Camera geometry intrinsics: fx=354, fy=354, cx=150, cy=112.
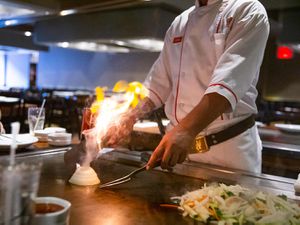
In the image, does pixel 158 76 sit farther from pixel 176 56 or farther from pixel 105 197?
pixel 105 197

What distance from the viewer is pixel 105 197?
1.21 m

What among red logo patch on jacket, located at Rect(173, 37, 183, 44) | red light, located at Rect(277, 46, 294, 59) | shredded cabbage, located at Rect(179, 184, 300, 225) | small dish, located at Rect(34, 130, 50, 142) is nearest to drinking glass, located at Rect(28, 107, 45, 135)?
small dish, located at Rect(34, 130, 50, 142)

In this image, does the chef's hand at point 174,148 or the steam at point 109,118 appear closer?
the chef's hand at point 174,148

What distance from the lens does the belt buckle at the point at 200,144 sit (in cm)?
170

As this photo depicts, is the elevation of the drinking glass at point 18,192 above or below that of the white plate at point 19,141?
above

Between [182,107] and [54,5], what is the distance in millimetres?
3012

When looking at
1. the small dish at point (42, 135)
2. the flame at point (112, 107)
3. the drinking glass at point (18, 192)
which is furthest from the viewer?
the small dish at point (42, 135)

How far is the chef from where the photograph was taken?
1.38m

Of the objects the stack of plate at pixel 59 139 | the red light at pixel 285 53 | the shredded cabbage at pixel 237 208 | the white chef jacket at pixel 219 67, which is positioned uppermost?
the red light at pixel 285 53

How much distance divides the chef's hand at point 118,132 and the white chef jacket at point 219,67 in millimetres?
239

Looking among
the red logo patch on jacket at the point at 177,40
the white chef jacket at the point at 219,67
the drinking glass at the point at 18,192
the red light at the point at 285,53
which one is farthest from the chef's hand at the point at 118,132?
the red light at the point at 285,53

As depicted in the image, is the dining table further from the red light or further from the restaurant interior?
the red light

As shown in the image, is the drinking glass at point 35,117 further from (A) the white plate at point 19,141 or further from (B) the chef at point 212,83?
(B) the chef at point 212,83

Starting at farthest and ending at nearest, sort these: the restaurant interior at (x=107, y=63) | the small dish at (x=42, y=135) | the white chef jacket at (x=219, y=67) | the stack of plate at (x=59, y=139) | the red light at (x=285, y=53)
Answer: the red light at (x=285, y=53), the restaurant interior at (x=107, y=63), the small dish at (x=42, y=135), the stack of plate at (x=59, y=139), the white chef jacket at (x=219, y=67)
